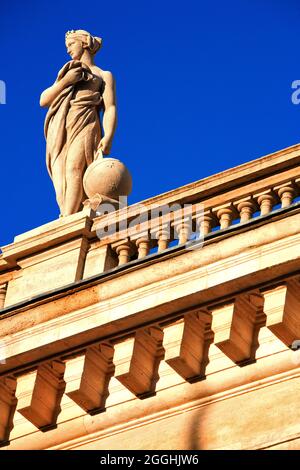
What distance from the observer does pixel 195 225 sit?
1744cm

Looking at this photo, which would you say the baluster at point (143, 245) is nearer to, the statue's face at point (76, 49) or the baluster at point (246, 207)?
the baluster at point (246, 207)

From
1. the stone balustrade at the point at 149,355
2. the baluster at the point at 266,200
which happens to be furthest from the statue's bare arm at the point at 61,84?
the stone balustrade at the point at 149,355

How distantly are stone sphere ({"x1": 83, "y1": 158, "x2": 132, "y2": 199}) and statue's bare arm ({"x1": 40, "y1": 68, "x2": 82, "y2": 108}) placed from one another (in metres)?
1.70

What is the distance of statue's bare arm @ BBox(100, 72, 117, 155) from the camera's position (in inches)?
786

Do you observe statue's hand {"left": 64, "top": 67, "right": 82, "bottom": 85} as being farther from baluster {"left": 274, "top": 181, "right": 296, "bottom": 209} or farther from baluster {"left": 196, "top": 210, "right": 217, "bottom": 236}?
baluster {"left": 274, "top": 181, "right": 296, "bottom": 209}

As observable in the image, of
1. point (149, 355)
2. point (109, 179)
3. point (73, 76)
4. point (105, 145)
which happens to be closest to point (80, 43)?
point (73, 76)

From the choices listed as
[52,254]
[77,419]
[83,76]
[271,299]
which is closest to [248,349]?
[271,299]

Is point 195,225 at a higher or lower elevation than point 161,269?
higher

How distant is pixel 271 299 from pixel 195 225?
2550 mm

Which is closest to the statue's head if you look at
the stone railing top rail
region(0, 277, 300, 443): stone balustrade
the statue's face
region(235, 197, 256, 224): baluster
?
the statue's face

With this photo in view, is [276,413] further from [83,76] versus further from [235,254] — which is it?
[83,76]

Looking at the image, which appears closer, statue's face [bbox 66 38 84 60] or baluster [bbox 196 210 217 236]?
baluster [bbox 196 210 217 236]

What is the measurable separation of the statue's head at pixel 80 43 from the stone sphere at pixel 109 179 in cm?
245

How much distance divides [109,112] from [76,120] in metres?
0.47
